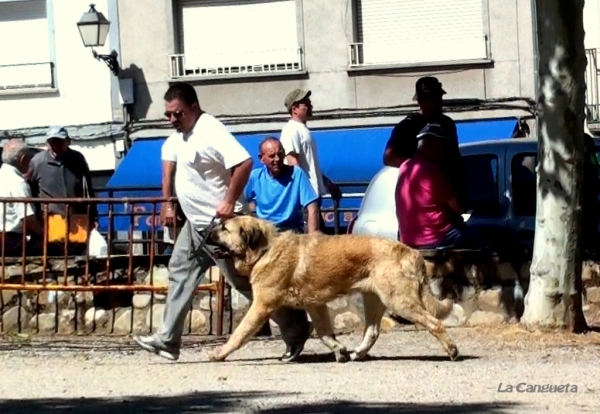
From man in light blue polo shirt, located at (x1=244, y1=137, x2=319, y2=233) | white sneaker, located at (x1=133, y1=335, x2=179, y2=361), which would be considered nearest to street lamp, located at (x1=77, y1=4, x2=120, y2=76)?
man in light blue polo shirt, located at (x1=244, y1=137, x2=319, y2=233)

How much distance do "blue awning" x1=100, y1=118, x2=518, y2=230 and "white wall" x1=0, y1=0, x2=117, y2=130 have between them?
1112 millimetres

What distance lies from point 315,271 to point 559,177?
2.48 meters

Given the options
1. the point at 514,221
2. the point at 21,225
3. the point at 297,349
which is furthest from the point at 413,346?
the point at 21,225

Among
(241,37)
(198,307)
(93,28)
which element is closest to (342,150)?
(241,37)

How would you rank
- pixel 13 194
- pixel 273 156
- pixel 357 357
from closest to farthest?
pixel 357 357
pixel 273 156
pixel 13 194

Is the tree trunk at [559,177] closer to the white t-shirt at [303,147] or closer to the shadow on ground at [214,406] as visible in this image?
the white t-shirt at [303,147]

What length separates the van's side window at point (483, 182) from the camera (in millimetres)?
12438

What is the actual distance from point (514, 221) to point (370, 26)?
1059cm

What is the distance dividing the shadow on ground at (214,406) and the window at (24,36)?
15655 mm

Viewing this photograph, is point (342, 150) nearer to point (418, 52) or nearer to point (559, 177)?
point (418, 52)

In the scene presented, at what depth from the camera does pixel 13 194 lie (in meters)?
13.5

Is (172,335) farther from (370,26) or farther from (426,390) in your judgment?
(370,26)

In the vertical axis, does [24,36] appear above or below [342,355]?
above

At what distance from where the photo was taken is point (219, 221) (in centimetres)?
995
